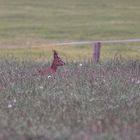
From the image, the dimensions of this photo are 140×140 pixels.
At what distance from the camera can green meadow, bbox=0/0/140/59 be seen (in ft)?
79.1

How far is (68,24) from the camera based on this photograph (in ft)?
104

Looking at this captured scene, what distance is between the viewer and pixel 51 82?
9203mm

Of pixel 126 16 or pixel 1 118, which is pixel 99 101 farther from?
pixel 126 16

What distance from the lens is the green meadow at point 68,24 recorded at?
24.1 m

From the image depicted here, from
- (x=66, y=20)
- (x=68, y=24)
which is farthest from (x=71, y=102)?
(x=66, y=20)

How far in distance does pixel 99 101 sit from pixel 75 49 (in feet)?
52.0

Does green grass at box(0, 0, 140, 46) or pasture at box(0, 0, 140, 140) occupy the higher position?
pasture at box(0, 0, 140, 140)

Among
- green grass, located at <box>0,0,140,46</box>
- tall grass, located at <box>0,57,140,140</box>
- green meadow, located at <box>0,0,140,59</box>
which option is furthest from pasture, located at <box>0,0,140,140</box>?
green grass, located at <box>0,0,140,46</box>

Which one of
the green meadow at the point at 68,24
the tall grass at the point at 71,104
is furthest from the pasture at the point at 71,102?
the green meadow at the point at 68,24

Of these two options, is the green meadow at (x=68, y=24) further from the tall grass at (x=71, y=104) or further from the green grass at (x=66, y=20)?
the tall grass at (x=71, y=104)

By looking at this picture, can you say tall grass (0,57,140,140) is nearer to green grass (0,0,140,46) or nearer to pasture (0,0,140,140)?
pasture (0,0,140,140)

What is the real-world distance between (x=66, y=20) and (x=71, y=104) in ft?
84.7

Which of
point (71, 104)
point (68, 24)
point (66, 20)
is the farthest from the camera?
point (66, 20)

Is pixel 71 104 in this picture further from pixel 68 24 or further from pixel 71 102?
pixel 68 24
